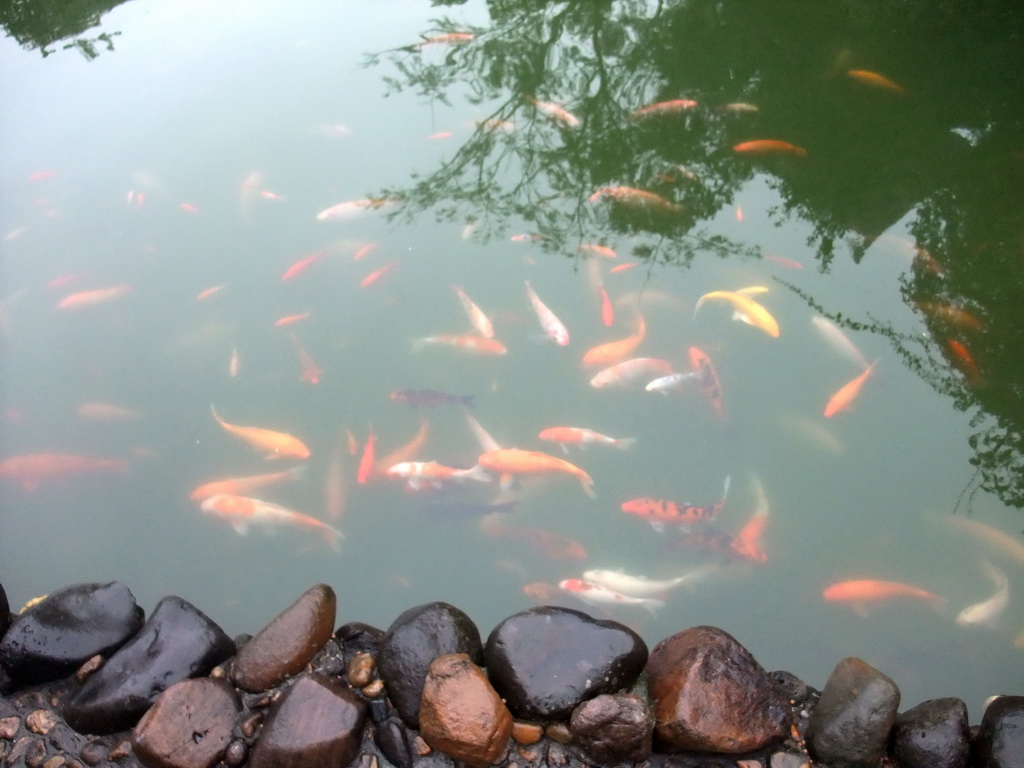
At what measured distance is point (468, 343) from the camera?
404cm

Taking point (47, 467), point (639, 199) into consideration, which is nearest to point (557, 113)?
point (639, 199)

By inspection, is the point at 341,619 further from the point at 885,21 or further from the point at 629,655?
the point at 885,21

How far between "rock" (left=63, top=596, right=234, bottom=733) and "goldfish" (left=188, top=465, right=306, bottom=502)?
3.70 ft

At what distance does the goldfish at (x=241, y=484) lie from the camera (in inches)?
137

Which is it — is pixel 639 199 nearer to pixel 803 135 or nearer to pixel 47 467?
pixel 803 135

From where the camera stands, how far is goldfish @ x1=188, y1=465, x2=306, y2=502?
3.47 m

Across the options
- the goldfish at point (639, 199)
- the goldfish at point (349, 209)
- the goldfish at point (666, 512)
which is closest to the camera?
the goldfish at point (666, 512)

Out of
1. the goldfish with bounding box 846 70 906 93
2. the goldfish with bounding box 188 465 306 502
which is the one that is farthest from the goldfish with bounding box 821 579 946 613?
the goldfish with bounding box 846 70 906 93

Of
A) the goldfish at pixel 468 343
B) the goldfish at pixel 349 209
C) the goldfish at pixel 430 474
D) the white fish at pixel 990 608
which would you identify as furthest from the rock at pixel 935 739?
the goldfish at pixel 349 209

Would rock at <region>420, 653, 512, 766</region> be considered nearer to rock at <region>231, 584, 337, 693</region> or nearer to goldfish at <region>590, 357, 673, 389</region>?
rock at <region>231, 584, 337, 693</region>

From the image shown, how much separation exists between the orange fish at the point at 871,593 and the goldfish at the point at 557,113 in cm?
391

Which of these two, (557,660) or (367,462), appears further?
(367,462)

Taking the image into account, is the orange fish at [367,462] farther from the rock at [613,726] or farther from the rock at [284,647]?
the rock at [613,726]

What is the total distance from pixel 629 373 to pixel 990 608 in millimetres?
1936
